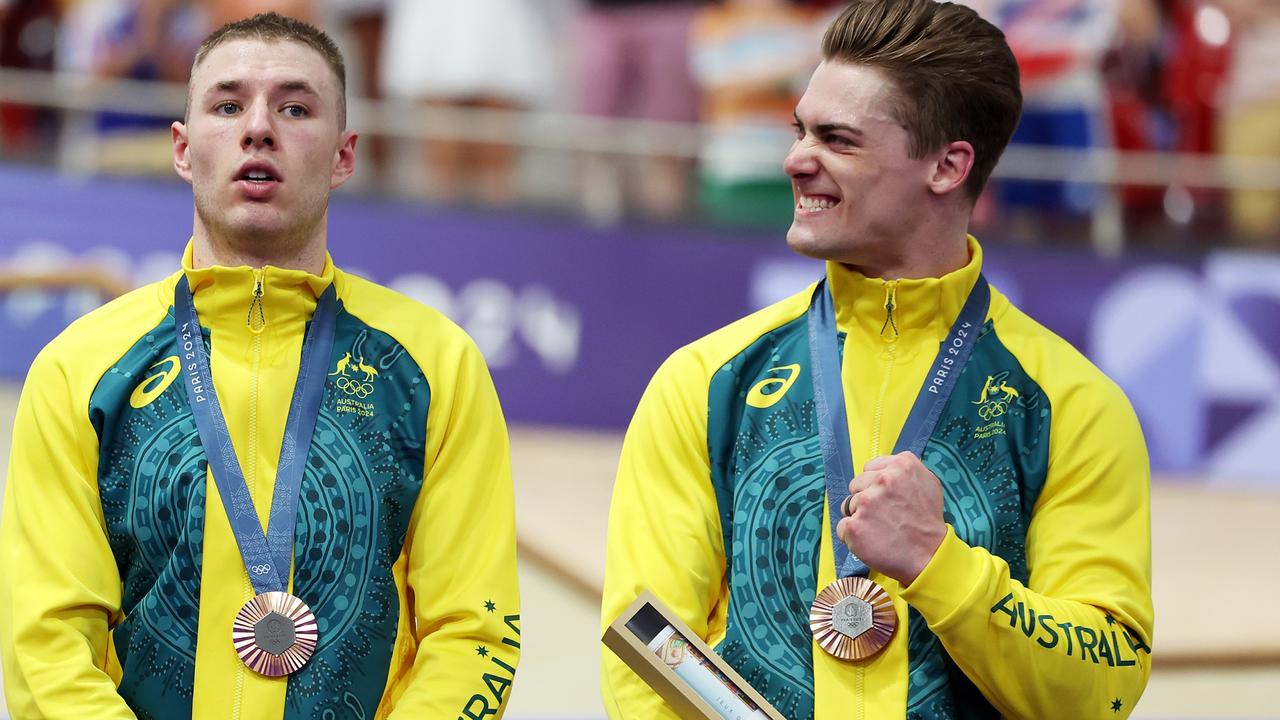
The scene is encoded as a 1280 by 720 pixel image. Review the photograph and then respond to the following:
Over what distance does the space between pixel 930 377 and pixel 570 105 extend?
7401 millimetres

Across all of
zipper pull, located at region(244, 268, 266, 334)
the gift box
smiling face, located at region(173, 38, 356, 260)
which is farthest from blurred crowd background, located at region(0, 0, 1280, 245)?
the gift box

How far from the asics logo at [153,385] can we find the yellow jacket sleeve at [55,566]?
0.29 feet

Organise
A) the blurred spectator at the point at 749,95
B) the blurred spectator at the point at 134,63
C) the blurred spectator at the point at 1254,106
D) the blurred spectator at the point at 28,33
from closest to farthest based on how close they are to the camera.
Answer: the blurred spectator at the point at 1254,106, the blurred spectator at the point at 749,95, the blurred spectator at the point at 134,63, the blurred spectator at the point at 28,33

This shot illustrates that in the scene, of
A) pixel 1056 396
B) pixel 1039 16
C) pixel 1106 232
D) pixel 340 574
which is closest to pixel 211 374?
pixel 340 574

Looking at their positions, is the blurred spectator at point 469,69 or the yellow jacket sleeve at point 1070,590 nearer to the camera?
the yellow jacket sleeve at point 1070,590

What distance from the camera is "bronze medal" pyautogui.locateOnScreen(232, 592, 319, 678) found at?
3.14m

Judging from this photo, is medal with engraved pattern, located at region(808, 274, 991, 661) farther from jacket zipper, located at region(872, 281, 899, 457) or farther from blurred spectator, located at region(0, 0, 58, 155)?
blurred spectator, located at region(0, 0, 58, 155)

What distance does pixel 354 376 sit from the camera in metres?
3.35

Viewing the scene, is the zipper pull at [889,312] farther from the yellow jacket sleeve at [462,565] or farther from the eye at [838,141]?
A: the yellow jacket sleeve at [462,565]

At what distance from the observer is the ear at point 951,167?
3.36 meters

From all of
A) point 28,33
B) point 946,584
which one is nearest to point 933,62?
point 946,584

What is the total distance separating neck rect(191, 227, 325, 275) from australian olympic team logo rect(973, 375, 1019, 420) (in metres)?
1.25

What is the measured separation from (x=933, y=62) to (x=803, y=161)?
289 millimetres

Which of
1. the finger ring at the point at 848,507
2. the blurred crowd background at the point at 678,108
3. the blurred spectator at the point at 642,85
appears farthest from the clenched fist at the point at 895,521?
the blurred spectator at the point at 642,85
